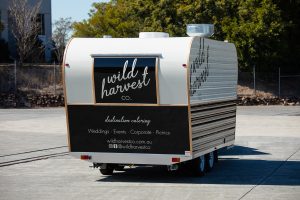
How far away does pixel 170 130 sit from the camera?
15.1 metres

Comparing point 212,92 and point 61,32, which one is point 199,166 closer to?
point 212,92

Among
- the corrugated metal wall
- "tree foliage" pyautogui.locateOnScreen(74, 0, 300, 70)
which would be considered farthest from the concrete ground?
"tree foliage" pyautogui.locateOnScreen(74, 0, 300, 70)

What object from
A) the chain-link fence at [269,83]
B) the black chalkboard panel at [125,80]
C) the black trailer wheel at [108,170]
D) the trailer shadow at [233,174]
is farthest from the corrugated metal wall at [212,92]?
the chain-link fence at [269,83]

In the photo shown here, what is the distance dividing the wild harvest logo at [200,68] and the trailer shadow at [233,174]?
6.61 feet

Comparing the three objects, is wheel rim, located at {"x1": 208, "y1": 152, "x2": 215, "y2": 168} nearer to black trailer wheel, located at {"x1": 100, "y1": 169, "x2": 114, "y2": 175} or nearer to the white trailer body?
the white trailer body

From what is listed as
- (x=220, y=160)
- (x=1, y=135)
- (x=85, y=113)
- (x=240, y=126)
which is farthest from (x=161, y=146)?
(x=240, y=126)

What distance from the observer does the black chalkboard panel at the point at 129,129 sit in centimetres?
1505

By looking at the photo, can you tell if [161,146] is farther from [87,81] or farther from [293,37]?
[293,37]

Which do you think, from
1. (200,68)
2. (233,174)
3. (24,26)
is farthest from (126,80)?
(24,26)

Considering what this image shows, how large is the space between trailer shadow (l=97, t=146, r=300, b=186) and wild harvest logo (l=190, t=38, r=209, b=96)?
201cm

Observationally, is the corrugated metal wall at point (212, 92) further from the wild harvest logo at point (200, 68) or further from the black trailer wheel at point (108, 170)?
the black trailer wheel at point (108, 170)

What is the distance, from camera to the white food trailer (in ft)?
49.0

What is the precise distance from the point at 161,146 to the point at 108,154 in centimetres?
116

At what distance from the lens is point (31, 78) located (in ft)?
159
